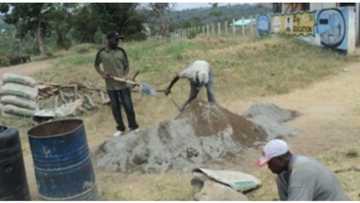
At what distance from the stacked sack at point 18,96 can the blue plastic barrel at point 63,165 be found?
5336mm

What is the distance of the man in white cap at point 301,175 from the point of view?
3.44 metres

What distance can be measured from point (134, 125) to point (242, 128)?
5.80 feet

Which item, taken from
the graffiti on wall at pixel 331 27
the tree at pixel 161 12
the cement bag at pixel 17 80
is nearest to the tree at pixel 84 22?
the tree at pixel 161 12

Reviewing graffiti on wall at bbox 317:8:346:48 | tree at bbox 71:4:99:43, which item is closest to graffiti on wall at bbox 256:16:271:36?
graffiti on wall at bbox 317:8:346:48

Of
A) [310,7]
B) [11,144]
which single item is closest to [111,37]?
[11,144]

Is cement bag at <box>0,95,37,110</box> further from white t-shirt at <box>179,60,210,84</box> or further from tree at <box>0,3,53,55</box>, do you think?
tree at <box>0,3,53,55</box>

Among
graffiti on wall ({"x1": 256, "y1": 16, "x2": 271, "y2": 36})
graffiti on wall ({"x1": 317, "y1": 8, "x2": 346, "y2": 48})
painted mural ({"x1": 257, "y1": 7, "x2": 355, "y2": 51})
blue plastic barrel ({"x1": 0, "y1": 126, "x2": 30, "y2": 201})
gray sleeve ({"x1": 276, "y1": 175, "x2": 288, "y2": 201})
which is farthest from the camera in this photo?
graffiti on wall ({"x1": 256, "y1": 16, "x2": 271, "y2": 36})

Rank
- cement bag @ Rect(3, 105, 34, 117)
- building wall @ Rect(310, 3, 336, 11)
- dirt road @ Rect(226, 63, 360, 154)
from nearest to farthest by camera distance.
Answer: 1. dirt road @ Rect(226, 63, 360, 154)
2. cement bag @ Rect(3, 105, 34, 117)
3. building wall @ Rect(310, 3, 336, 11)

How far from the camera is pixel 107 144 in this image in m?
7.08

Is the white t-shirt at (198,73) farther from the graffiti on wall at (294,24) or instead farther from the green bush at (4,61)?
the green bush at (4,61)

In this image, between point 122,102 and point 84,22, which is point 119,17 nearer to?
point 84,22

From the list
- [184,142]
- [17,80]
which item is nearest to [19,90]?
[17,80]

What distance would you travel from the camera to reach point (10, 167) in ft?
16.5

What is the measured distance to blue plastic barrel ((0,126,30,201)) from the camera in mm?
4965
